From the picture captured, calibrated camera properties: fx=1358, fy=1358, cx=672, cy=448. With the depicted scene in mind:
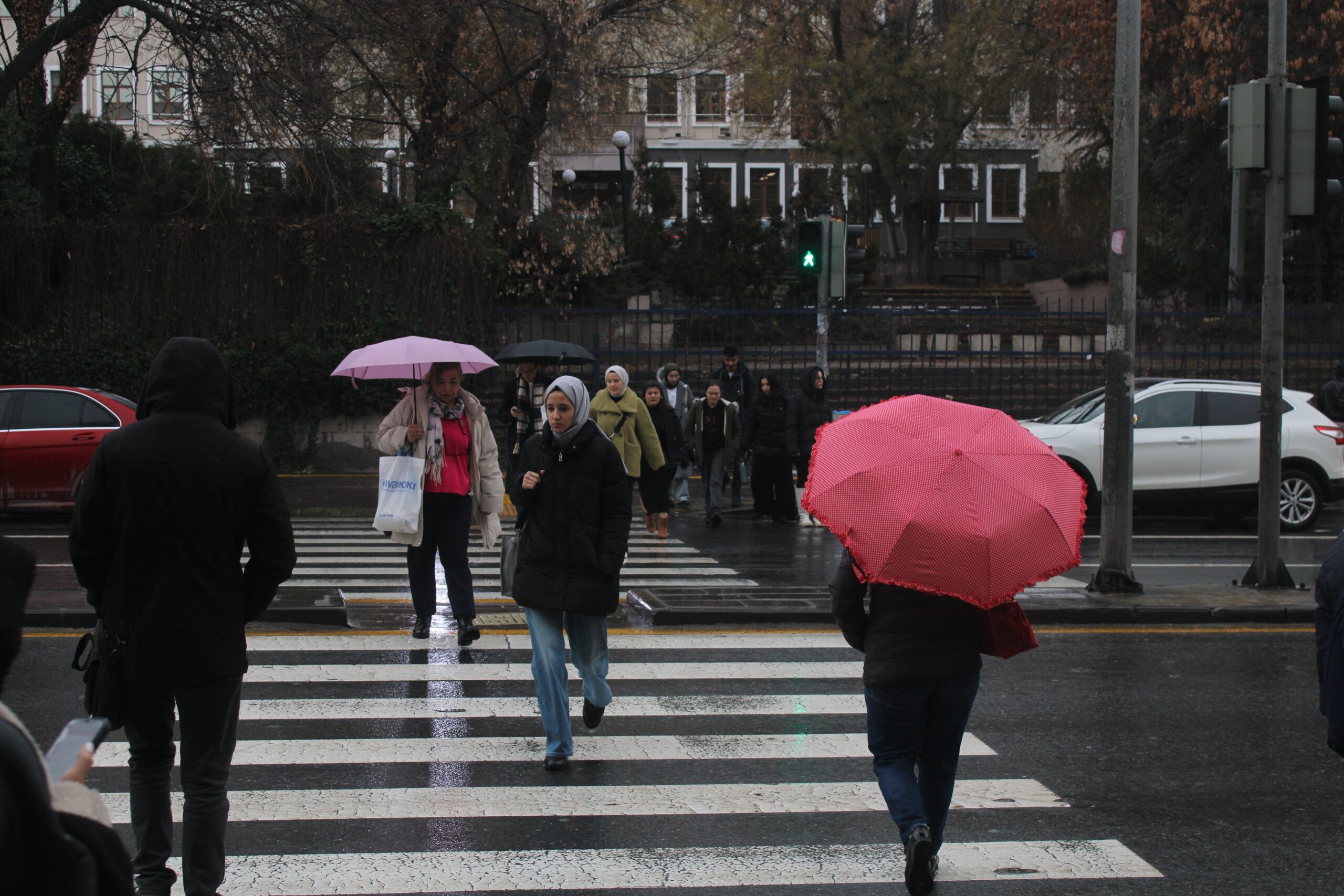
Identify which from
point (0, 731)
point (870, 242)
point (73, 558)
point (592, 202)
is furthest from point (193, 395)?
point (870, 242)

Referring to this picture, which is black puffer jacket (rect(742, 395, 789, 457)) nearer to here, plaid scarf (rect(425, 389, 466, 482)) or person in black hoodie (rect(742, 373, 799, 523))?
person in black hoodie (rect(742, 373, 799, 523))

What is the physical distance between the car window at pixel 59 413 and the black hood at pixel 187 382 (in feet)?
38.8

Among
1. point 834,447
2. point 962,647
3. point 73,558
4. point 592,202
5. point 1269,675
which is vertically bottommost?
point 1269,675

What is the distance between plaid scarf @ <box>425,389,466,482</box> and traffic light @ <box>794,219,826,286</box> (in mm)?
7943

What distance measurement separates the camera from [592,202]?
90.1ft

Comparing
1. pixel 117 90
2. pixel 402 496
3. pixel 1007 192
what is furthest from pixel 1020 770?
pixel 1007 192

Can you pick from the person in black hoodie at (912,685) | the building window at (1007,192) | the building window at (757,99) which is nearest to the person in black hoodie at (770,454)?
the person in black hoodie at (912,685)

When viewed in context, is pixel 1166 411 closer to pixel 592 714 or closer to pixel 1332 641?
pixel 592 714

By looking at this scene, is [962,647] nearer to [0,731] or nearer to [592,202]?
[0,731]

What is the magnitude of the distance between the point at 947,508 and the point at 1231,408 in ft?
42.9

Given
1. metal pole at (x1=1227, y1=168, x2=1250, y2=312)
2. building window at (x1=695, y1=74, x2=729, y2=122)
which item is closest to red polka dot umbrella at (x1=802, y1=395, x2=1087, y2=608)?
metal pole at (x1=1227, y1=168, x2=1250, y2=312)

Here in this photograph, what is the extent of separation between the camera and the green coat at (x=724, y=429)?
641 inches

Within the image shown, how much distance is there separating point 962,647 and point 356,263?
59.2 ft

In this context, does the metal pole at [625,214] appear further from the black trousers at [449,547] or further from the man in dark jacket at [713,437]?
the black trousers at [449,547]
